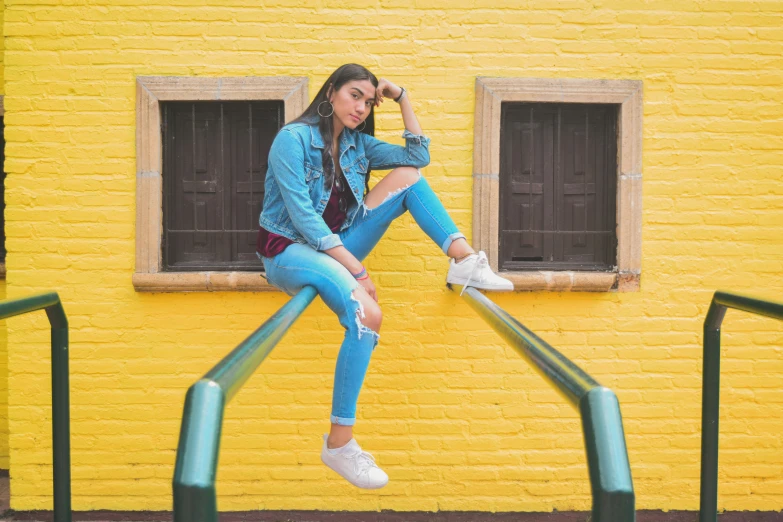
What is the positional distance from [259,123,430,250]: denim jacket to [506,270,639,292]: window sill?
38.5 inches

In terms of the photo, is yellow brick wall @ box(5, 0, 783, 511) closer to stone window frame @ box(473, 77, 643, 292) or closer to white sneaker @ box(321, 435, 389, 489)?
stone window frame @ box(473, 77, 643, 292)

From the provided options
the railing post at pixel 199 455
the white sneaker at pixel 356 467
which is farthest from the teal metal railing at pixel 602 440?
the white sneaker at pixel 356 467

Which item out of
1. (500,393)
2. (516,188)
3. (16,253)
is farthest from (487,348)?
(16,253)

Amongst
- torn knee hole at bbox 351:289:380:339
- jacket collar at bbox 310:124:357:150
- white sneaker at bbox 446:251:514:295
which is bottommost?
torn knee hole at bbox 351:289:380:339

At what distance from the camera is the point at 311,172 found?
8.54 ft

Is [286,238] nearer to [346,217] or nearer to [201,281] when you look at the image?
[346,217]

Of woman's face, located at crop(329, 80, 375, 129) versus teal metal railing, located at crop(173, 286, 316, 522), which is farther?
woman's face, located at crop(329, 80, 375, 129)

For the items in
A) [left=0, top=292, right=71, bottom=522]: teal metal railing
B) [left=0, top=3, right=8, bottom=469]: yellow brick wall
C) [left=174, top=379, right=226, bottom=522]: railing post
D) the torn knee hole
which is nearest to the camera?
[left=174, top=379, right=226, bottom=522]: railing post

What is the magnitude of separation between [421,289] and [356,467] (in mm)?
1393

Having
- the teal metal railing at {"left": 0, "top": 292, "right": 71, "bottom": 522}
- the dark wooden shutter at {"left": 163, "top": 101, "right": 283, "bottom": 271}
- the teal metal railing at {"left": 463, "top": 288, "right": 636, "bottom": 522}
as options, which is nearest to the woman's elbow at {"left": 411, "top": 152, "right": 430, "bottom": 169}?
the dark wooden shutter at {"left": 163, "top": 101, "right": 283, "bottom": 271}

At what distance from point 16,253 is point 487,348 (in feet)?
8.43

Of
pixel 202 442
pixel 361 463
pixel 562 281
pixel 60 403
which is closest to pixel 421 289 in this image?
pixel 562 281

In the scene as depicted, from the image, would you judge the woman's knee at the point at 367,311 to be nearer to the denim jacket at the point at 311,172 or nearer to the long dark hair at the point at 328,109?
the denim jacket at the point at 311,172

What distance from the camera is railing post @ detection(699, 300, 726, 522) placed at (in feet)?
7.13
